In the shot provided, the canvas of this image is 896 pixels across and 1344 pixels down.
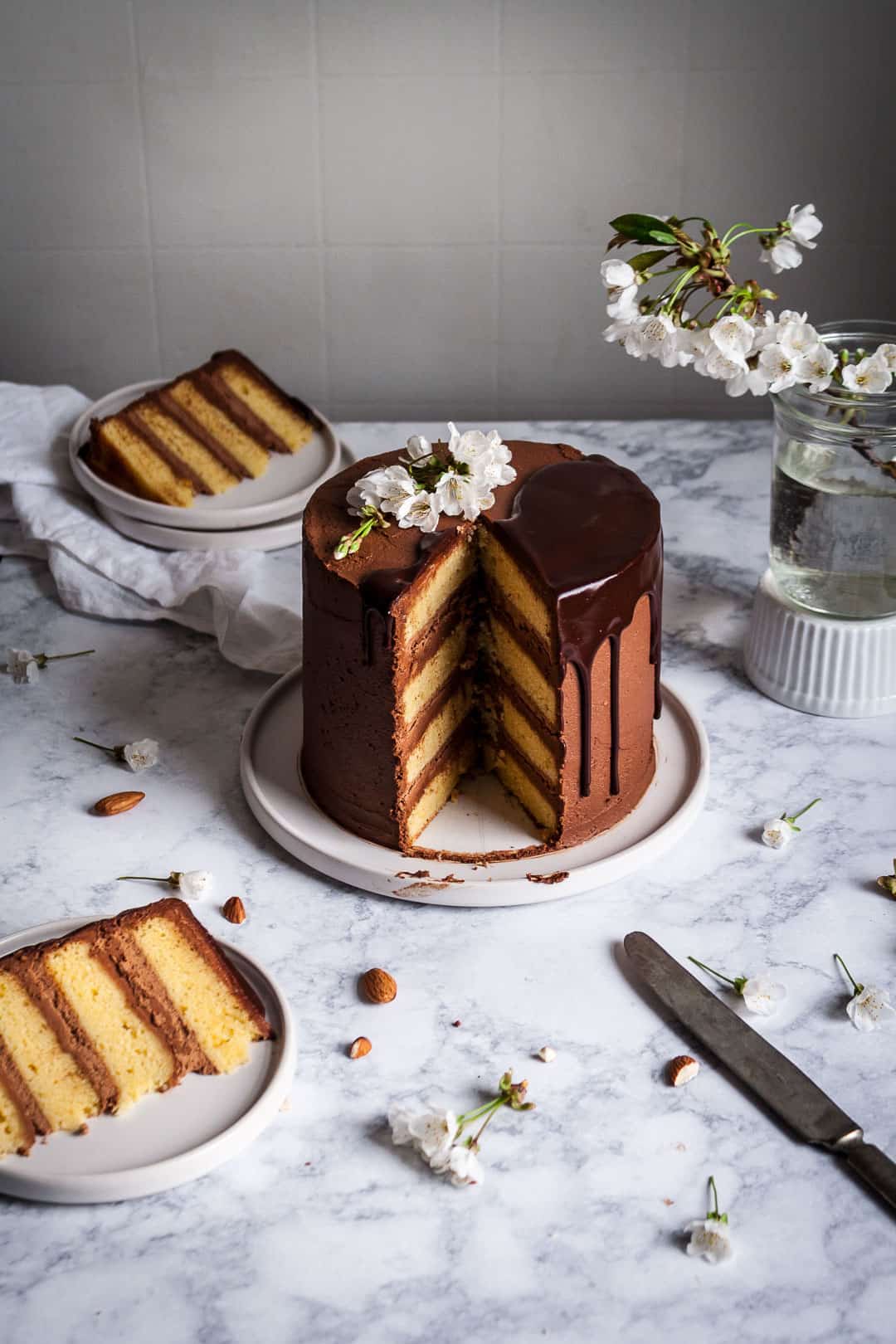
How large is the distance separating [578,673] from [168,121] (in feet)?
6.59

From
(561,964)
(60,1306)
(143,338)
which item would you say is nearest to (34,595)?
(143,338)

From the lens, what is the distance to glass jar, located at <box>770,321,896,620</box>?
93.0 inches

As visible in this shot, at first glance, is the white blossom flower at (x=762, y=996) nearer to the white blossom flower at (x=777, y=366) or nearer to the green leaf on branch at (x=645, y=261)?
the white blossom flower at (x=777, y=366)

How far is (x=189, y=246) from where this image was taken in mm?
3592

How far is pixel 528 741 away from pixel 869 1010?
69 centimetres

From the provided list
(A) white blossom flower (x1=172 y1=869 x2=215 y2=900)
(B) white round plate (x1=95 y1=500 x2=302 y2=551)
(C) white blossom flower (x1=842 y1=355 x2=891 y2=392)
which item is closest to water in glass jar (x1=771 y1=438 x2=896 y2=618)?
(C) white blossom flower (x1=842 y1=355 x2=891 y2=392)

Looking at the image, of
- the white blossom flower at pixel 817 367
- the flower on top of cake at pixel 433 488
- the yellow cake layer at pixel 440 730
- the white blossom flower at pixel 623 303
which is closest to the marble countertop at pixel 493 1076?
the yellow cake layer at pixel 440 730

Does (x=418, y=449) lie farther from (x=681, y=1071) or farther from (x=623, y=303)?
(x=681, y=1071)

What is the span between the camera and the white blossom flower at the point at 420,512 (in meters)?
2.21

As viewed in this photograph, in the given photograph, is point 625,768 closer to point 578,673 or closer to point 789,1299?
point 578,673

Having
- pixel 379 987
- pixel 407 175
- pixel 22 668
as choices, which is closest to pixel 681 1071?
pixel 379 987

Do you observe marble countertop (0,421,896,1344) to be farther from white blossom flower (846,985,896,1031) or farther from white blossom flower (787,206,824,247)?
white blossom flower (787,206,824,247)

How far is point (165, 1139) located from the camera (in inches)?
70.6

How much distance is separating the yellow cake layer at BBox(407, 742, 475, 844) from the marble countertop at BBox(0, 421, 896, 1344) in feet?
0.52
